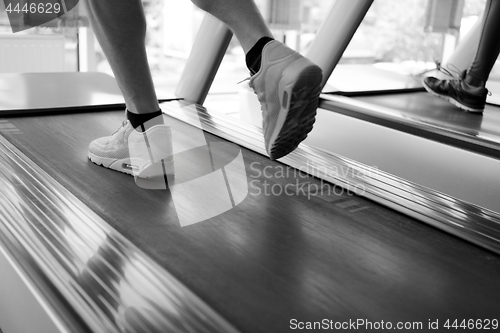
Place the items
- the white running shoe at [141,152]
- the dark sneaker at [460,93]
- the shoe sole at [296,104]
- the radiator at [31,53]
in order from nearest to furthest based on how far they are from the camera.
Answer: the shoe sole at [296,104], the white running shoe at [141,152], the dark sneaker at [460,93], the radiator at [31,53]

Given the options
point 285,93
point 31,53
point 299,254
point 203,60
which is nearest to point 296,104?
point 285,93

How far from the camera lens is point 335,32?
2.57 m

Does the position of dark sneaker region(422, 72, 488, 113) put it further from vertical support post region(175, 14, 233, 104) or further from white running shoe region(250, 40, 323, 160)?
white running shoe region(250, 40, 323, 160)

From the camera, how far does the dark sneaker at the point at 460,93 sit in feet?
8.09

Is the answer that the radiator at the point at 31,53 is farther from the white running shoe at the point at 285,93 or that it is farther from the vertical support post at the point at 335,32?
the white running shoe at the point at 285,93

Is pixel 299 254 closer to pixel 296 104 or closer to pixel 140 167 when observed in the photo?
pixel 296 104

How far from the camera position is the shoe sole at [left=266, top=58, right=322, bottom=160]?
1.05 meters

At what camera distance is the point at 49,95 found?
2393 mm

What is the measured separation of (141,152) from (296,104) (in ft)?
1.44

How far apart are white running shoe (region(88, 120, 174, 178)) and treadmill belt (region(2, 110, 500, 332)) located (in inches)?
1.5

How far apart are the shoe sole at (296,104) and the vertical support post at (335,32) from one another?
1443 millimetres

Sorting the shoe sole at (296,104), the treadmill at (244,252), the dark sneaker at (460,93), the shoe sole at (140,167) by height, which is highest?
the shoe sole at (296,104)

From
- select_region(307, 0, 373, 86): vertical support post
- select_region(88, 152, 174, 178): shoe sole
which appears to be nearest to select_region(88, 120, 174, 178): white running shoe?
select_region(88, 152, 174, 178): shoe sole
